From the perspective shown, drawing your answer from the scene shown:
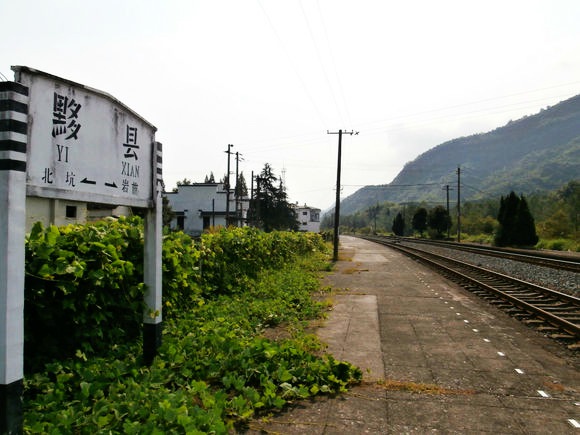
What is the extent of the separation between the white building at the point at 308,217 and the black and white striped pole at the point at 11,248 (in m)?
91.6

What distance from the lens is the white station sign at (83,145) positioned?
10.9 ft

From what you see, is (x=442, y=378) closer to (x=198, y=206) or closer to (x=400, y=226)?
(x=198, y=206)

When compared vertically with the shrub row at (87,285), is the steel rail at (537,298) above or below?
below

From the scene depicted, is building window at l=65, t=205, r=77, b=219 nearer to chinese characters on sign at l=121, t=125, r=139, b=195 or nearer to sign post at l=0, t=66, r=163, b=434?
sign post at l=0, t=66, r=163, b=434

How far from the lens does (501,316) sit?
361 inches

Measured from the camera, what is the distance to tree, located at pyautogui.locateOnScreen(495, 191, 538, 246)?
123 ft

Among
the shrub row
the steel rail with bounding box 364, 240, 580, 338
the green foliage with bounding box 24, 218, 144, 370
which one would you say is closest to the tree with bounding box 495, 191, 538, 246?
the steel rail with bounding box 364, 240, 580, 338

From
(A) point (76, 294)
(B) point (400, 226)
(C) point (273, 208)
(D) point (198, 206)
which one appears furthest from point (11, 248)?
(B) point (400, 226)

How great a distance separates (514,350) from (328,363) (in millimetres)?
3348

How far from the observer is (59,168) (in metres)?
3.52

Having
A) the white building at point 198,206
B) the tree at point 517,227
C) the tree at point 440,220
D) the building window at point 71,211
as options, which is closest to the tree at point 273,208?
the white building at point 198,206

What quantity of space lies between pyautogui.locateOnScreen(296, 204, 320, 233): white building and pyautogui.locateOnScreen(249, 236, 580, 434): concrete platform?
86.2 meters

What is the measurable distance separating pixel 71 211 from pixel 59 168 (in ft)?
58.1

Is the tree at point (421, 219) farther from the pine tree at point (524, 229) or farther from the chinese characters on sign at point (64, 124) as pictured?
the chinese characters on sign at point (64, 124)
